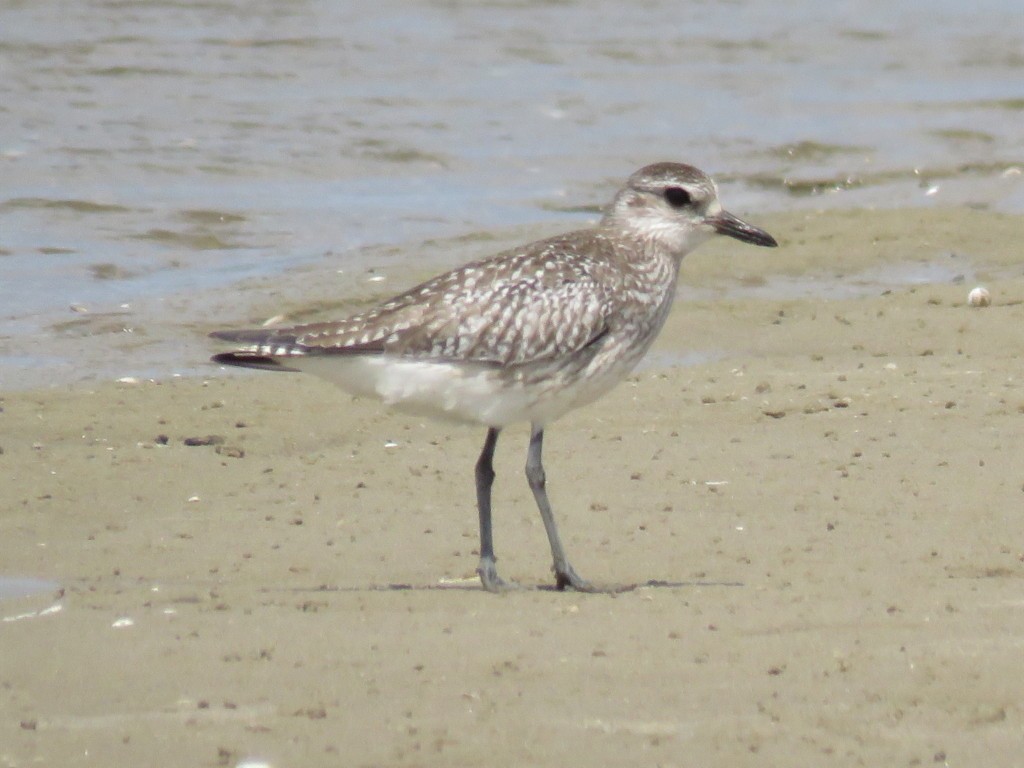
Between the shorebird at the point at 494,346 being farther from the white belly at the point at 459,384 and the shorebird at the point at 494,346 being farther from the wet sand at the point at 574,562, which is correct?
the wet sand at the point at 574,562

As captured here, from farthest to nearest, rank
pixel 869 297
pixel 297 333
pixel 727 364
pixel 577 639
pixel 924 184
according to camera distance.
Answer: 1. pixel 924 184
2. pixel 869 297
3. pixel 727 364
4. pixel 297 333
5. pixel 577 639

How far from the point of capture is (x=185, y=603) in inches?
241

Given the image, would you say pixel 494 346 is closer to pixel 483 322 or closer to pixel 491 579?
pixel 483 322

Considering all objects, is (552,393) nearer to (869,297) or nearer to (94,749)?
(94,749)

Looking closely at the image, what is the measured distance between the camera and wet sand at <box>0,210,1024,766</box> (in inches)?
194

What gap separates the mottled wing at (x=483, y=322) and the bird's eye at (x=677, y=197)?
651mm

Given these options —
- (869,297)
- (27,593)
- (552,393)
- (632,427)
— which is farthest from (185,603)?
(869,297)

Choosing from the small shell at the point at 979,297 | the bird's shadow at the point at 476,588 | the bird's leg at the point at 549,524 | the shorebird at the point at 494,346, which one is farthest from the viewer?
the small shell at the point at 979,297

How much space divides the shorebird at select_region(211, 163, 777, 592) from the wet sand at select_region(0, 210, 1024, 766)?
580 mm

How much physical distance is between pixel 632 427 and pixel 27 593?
10.6 ft

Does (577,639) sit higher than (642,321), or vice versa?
(642,321)

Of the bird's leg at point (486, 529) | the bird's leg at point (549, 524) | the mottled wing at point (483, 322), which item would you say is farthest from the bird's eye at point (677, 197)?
the bird's leg at point (486, 529)

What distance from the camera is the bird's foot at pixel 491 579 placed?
6430mm

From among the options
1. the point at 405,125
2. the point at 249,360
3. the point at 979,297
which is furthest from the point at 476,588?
the point at 405,125
